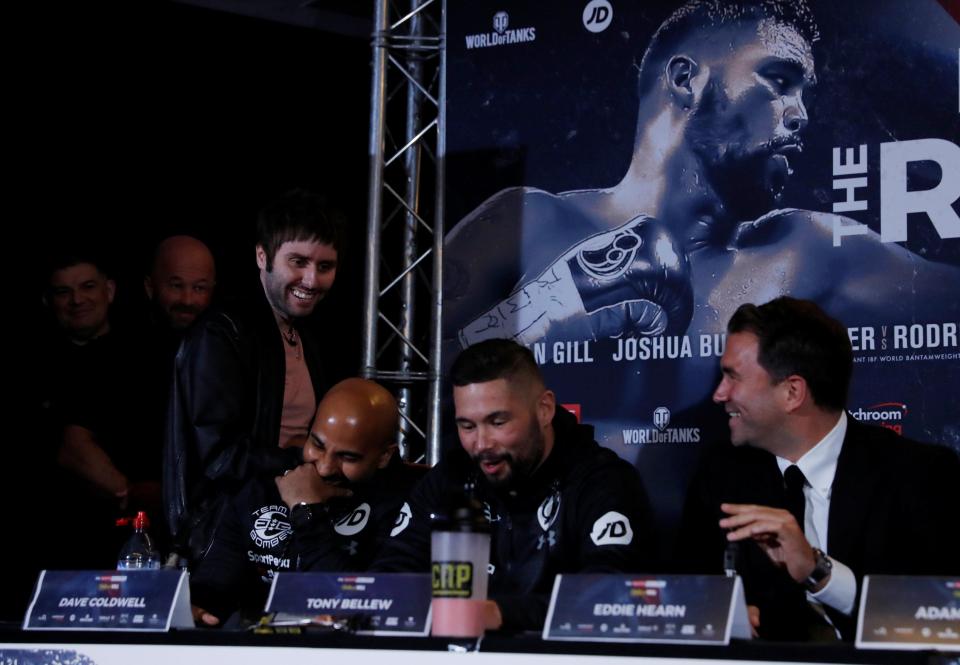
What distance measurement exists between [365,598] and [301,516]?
82 cm

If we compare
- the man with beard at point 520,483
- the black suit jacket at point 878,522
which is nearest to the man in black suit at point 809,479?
the black suit jacket at point 878,522

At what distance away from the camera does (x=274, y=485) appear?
9.73ft

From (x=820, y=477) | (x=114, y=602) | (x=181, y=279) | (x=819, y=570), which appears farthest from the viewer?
(x=181, y=279)

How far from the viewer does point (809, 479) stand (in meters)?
2.64

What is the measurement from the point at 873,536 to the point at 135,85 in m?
3.14

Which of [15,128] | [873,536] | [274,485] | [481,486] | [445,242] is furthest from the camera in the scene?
[15,128]

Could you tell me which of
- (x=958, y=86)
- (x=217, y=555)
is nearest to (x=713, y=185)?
(x=958, y=86)

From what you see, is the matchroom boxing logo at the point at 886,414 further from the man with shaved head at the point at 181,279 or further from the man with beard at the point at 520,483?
the man with shaved head at the point at 181,279

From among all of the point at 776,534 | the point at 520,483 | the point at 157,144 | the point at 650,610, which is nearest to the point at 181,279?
the point at 157,144

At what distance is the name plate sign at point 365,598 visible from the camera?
1.94 m

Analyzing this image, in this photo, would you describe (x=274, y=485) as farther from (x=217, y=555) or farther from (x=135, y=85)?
(x=135, y=85)

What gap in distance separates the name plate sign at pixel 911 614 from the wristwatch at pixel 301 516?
1.33 metres

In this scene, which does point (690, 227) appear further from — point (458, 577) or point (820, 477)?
point (458, 577)

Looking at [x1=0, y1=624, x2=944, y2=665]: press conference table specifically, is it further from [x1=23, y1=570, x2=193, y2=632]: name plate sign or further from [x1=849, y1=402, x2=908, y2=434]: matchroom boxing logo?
[x1=849, y1=402, x2=908, y2=434]: matchroom boxing logo
